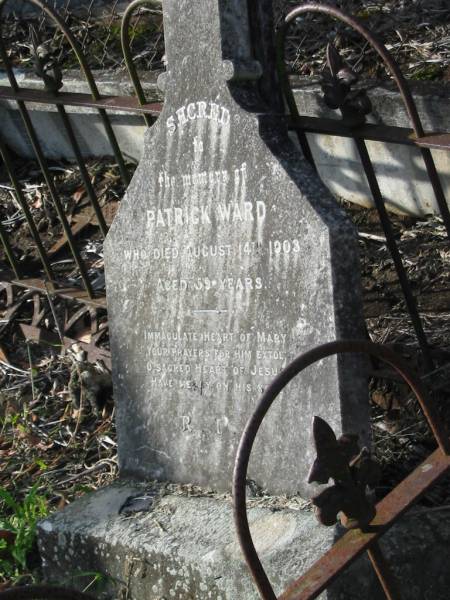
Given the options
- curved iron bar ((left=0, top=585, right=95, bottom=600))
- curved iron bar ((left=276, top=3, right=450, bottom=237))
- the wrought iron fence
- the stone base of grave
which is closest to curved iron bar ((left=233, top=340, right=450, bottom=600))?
the wrought iron fence

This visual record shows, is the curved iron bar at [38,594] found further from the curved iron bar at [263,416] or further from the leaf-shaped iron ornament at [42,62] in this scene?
the leaf-shaped iron ornament at [42,62]

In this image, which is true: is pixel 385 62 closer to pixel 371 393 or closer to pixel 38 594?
pixel 371 393

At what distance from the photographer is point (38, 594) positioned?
207 centimetres

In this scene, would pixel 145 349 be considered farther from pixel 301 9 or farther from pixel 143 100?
pixel 301 9

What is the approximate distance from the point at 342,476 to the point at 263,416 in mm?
219

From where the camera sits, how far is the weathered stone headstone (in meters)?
3.12

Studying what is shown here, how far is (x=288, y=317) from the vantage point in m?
3.17

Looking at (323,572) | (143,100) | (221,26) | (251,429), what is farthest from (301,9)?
(323,572)

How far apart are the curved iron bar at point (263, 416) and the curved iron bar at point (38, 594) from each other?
1.19 ft

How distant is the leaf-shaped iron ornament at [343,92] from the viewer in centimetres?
319

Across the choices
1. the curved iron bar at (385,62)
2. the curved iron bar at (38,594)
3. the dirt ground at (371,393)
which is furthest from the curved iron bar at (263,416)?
the dirt ground at (371,393)

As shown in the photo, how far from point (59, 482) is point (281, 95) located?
1.66 meters

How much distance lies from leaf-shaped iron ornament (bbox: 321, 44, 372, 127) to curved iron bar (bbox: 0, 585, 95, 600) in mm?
1736

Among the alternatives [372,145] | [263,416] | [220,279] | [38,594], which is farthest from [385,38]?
[38,594]
